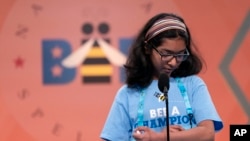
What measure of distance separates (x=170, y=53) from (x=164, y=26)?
8cm

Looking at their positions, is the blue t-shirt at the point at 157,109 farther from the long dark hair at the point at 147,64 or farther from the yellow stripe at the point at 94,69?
the yellow stripe at the point at 94,69

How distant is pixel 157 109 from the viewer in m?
1.42

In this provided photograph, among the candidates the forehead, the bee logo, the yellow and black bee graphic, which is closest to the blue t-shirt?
the bee logo

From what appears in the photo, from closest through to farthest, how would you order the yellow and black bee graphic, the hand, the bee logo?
1. the hand
2. the bee logo
3. the yellow and black bee graphic

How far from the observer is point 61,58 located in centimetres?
264

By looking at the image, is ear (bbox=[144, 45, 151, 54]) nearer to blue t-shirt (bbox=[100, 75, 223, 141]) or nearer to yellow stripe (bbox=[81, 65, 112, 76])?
blue t-shirt (bbox=[100, 75, 223, 141])

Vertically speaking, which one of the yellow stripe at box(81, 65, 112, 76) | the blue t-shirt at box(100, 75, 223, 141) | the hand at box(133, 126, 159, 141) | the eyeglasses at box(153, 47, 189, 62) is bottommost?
the hand at box(133, 126, 159, 141)

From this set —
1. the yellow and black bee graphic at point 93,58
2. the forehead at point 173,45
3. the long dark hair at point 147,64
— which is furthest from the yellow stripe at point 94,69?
the forehead at point 173,45

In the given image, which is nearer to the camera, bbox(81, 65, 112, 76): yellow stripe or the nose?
the nose

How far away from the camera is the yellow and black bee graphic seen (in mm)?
2637

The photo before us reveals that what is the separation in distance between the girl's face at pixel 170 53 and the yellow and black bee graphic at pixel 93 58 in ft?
3.96

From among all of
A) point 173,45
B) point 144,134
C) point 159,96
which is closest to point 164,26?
point 173,45

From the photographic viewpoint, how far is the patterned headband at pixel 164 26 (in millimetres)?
1433

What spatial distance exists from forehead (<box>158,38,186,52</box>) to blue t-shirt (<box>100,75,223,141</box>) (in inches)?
4.1
